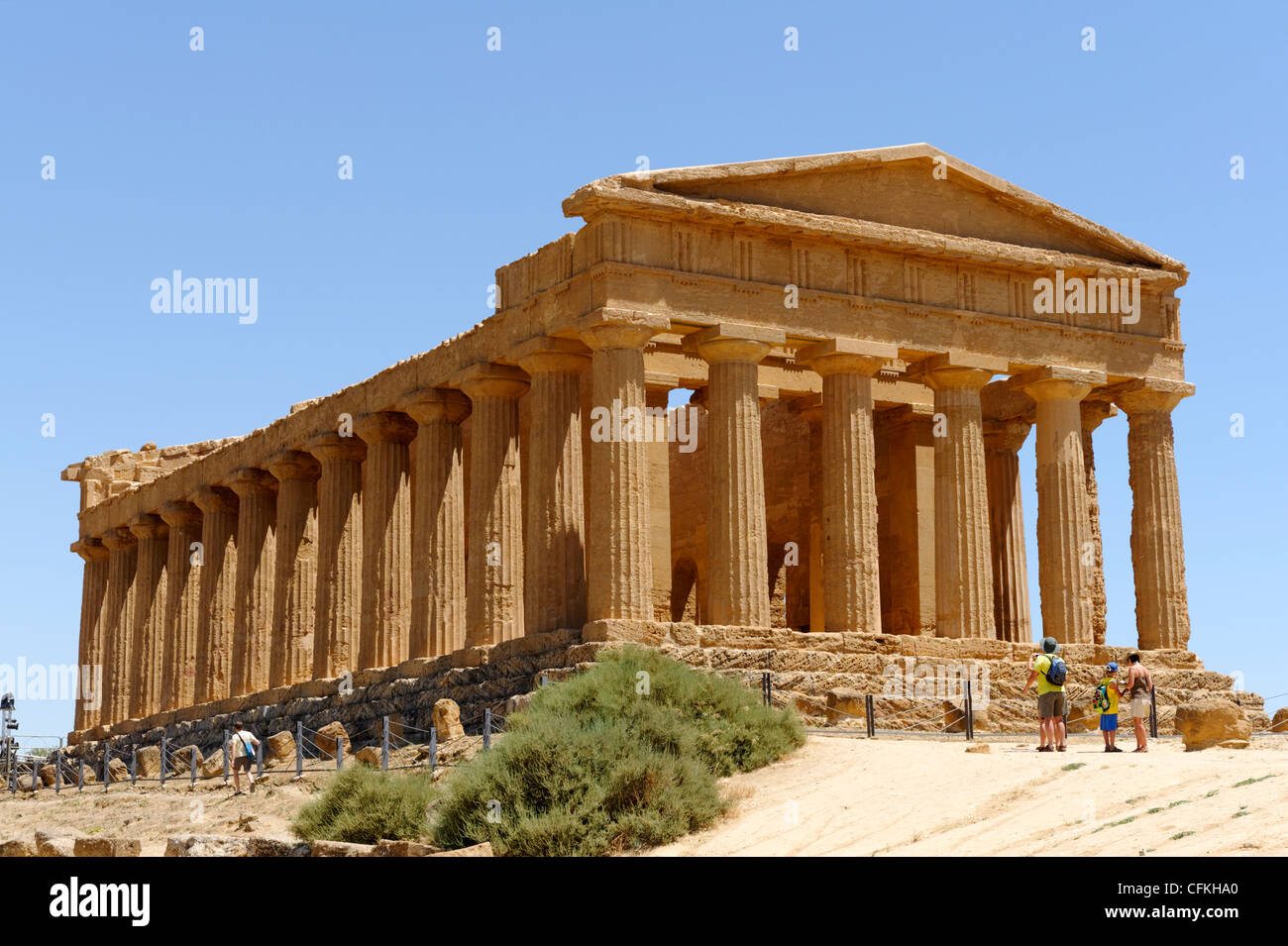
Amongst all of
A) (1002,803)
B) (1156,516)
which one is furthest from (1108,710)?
(1156,516)

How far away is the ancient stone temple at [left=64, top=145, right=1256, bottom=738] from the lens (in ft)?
93.5

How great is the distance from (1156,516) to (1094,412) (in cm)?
260

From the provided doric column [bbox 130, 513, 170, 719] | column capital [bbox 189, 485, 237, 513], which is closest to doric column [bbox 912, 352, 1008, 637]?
column capital [bbox 189, 485, 237, 513]

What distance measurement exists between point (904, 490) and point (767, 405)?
12.9ft

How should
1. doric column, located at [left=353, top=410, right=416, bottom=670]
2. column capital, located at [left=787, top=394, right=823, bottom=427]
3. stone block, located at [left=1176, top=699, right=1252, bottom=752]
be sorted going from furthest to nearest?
column capital, located at [left=787, top=394, right=823, bottom=427]
doric column, located at [left=353, top=410, right=416, bottom=670]
stone block, located at [left=1176, top=699, right=1252, bottom=752]

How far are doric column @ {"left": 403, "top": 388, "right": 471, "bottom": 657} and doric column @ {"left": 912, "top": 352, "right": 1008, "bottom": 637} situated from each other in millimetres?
8259

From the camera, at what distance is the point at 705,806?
64.0 feet

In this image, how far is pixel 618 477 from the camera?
2772cm

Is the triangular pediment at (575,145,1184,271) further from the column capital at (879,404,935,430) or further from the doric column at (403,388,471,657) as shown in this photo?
the doric column at (403,388,471,657)

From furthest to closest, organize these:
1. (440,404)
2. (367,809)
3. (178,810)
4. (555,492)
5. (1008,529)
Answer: (1008,529)
(440,404)
(555,492)
(178,810)
(367,809)

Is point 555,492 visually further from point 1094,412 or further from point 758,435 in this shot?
point 1094,412

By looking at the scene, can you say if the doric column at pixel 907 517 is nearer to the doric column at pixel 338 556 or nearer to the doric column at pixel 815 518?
the doric column at pixel 815 518

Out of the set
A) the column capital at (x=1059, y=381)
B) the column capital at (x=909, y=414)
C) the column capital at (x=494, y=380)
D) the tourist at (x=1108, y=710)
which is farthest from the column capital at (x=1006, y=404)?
the tourist at (x=1108, y=710)
